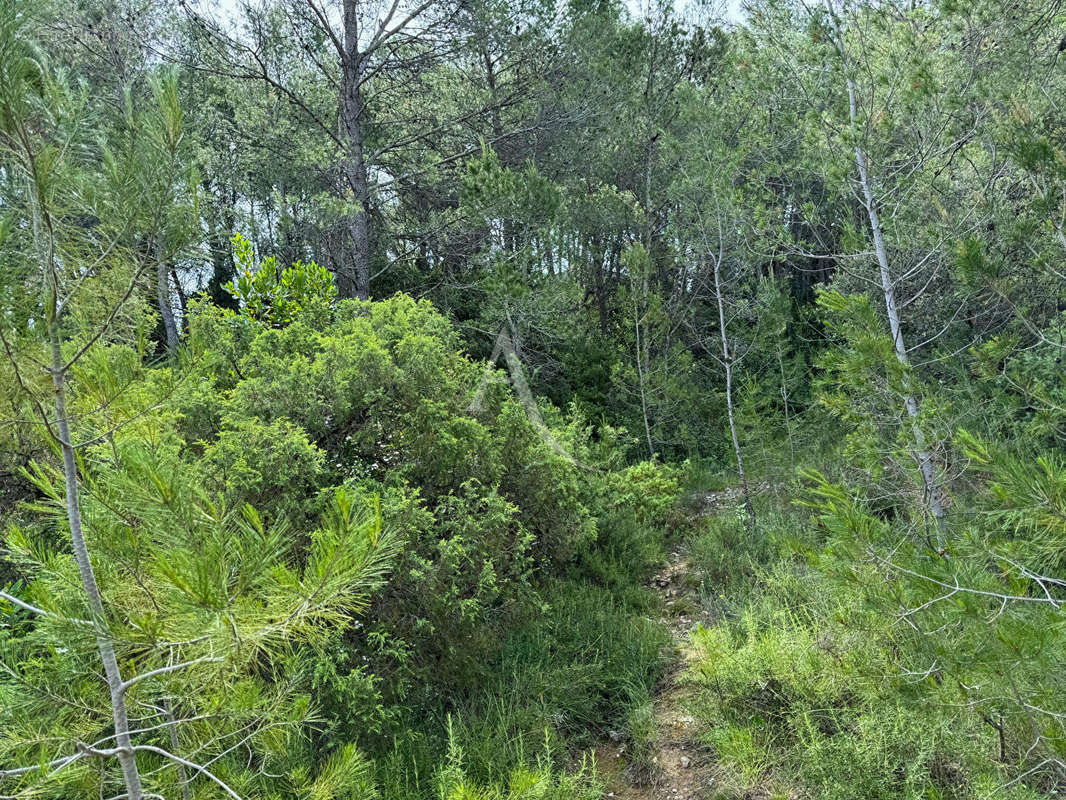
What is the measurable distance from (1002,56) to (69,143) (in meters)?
6.00

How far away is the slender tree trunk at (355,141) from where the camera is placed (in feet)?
25.0

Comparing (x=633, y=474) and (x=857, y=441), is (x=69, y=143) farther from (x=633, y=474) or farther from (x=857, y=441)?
(x=633, y=474)

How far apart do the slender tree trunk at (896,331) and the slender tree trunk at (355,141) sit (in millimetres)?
5084

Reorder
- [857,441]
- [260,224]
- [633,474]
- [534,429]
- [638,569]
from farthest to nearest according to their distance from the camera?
[260,224]
[633,474]
[638,569]
[534,429]
[857,441]

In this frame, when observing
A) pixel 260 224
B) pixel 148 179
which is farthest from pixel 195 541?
pixel 260 224

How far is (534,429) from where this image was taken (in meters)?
5.36

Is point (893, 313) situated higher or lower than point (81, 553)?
higher

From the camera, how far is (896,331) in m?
4.39

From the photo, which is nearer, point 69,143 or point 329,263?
point 69,143

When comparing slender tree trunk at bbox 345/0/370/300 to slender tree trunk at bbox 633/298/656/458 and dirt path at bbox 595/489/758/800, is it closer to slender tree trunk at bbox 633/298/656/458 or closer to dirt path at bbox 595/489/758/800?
slender tree trunk at bbox 633/298/656/458

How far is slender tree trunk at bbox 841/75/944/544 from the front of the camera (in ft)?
13.5

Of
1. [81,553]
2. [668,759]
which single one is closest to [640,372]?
[668,759]

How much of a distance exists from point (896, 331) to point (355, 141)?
6.17 metres

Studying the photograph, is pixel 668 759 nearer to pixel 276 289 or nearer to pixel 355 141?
pixel 276 289
